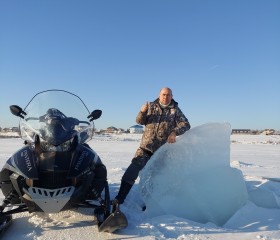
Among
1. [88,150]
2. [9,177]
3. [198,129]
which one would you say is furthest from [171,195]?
[9,177]

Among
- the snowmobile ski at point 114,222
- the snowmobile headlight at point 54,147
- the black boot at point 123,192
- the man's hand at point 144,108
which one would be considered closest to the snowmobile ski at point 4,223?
the snowmobile headlight at point 54,147

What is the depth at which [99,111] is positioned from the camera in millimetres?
3891

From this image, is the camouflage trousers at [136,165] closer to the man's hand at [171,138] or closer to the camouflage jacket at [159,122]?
the camouflage jacket at [159,122]

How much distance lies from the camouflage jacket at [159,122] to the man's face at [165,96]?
0.08 m

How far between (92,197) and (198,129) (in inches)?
73.4

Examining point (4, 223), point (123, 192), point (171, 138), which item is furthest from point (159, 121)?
point (4, 223)

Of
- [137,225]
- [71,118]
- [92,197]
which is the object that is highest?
[71,118]

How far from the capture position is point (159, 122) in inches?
190

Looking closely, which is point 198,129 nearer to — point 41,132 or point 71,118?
point 71,118

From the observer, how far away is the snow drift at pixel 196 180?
4.03 meters

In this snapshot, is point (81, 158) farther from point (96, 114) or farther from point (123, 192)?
point (123, 192)

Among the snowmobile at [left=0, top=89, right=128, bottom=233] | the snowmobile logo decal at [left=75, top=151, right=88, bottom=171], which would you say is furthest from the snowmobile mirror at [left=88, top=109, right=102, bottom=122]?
the snowmobile logo decal at [left=75, top=151, right=88, bottom=171]

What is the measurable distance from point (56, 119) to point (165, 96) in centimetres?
188

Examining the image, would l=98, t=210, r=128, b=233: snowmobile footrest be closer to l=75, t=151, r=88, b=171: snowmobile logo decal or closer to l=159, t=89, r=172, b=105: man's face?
l=75, t=151, r=88, b=171: snowmobile logo decal
